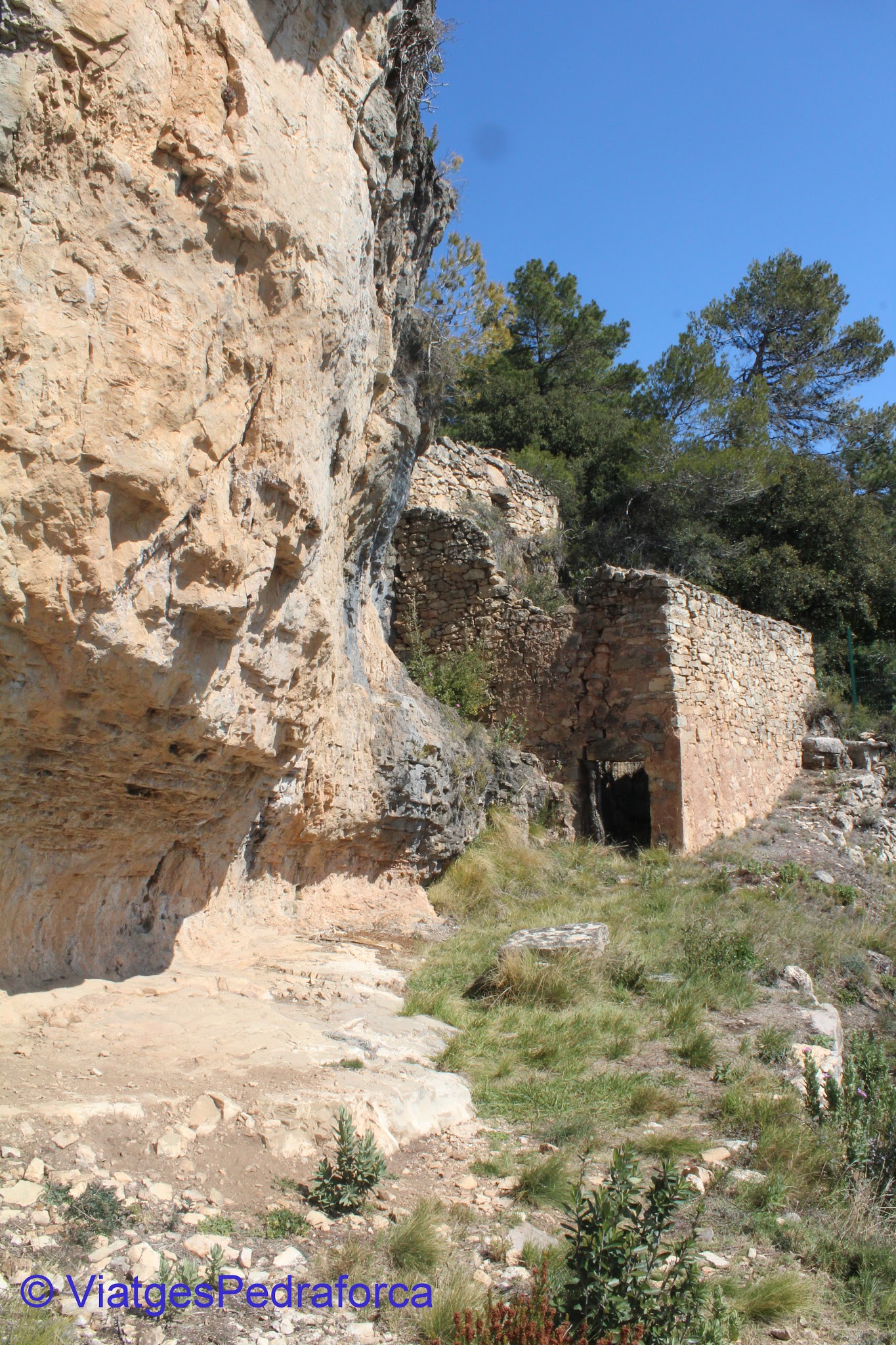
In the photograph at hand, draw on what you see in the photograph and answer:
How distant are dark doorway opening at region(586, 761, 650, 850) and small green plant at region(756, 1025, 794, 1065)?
519 cm

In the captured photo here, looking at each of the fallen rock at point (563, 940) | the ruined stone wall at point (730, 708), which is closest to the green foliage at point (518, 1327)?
the fallen rock at point (563, 940)

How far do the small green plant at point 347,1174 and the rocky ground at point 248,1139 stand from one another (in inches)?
2.3

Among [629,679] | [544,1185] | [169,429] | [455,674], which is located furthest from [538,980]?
[455,674]

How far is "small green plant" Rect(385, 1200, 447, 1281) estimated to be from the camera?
293 cm

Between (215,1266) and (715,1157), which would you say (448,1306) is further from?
(715,1157)

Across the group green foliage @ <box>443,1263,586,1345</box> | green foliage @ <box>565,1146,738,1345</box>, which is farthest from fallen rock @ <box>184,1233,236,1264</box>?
green foliage @ <box>565,1146,738,1345</box>

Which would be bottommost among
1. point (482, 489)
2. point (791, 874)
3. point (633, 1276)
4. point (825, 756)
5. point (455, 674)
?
point (633, 1276)

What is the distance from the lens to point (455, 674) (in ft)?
36.9

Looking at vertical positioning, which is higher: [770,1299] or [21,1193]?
[21,1193]

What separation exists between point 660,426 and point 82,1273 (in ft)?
53.1

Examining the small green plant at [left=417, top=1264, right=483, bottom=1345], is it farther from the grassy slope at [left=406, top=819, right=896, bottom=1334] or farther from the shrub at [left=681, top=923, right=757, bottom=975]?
the shrub at [left=681, top=923, right=757, bottom=975]

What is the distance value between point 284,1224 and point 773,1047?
319cm

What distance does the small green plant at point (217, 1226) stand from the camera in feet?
9.48

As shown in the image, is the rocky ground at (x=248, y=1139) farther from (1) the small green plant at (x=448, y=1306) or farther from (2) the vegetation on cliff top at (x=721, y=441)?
(2) the vegetation on cliff top at (x=721, y=441)
